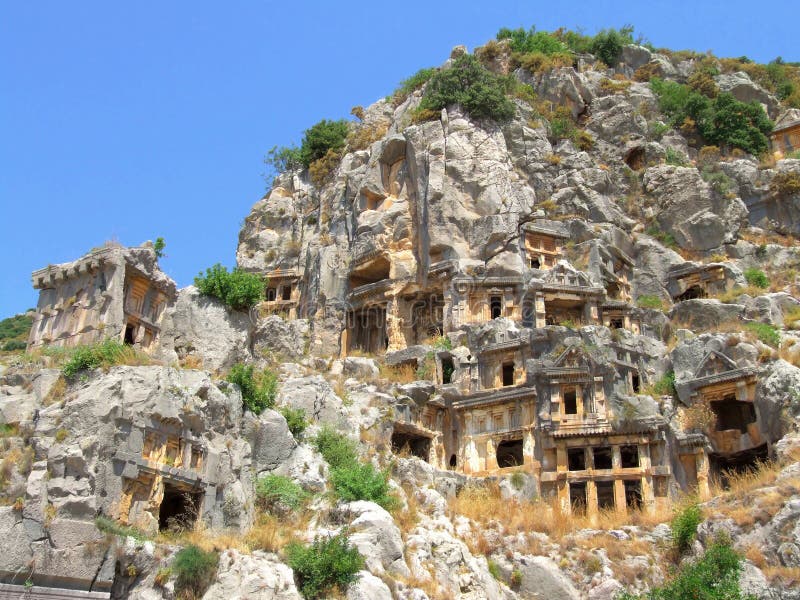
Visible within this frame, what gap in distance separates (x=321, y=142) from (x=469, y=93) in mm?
12357

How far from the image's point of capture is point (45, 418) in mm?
21328

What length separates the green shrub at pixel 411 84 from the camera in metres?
55.3

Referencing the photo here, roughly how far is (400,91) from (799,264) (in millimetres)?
27386

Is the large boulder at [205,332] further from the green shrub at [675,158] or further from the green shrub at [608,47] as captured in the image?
the green shrub at [608,47]

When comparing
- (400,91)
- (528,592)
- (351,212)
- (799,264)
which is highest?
(400,91)

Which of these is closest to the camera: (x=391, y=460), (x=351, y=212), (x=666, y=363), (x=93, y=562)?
(x=93, y=562)

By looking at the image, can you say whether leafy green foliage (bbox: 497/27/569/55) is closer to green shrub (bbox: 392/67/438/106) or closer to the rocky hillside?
the rocky hillside

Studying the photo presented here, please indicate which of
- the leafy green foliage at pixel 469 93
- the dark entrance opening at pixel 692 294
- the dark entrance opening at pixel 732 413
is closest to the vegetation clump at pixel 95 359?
the dark entrance opening at pixel 732 413

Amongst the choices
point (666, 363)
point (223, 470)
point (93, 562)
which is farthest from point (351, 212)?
point (93, 562)

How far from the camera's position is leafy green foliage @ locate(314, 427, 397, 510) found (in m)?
25.2

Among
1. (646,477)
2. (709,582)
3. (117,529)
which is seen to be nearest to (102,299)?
(117,529)

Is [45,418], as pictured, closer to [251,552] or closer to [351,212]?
[251,552]

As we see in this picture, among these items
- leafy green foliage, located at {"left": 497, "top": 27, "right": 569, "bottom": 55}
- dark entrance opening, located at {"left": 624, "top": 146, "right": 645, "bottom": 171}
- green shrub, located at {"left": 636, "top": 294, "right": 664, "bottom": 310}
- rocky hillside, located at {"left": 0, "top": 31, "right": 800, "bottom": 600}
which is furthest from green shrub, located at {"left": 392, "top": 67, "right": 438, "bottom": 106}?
green shrub, located at {"left": 636, "top": 294, "right": 664, "bottom": 310}

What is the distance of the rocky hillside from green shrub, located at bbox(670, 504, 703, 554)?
0.08 meters
